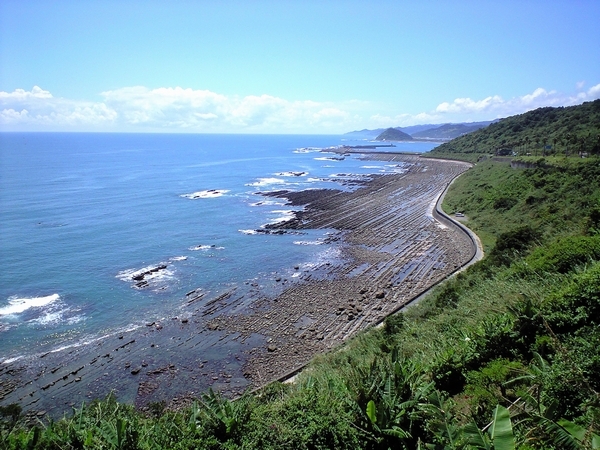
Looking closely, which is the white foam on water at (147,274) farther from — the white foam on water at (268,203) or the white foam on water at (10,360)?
the white foam on water at (268,203)

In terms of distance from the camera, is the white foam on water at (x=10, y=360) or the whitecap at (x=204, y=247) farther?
the whitecap at (x=204, y=247)

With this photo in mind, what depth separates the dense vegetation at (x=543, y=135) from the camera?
203ft

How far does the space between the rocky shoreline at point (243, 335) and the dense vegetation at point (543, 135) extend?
125 feet

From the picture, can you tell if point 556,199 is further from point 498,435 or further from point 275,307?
point 498,435

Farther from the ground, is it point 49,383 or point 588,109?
point 588,109

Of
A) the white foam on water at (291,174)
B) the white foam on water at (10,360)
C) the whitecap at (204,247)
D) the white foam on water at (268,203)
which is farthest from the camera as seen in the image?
the white foam on water at (291,174)

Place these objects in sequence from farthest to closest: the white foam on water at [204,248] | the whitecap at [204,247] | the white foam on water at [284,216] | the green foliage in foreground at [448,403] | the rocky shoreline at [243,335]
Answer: the white foam on water at [284,216], the whitecap at [204,247], the white foam on water at [204,248], the rocky shoreline at [243,335], the green foliage in foreground at [448,403]

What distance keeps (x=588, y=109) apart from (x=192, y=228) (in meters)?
98.2


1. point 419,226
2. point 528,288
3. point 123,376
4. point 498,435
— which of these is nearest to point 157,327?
point 123,376

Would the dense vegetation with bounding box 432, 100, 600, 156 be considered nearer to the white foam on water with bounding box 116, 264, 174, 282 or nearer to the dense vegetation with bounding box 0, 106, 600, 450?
the dense vegetation with bounding box 0, 106, 600, 450

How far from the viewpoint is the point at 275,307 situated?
2531 centimetres

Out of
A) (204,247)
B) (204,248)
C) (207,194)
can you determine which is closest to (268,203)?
(207,194)

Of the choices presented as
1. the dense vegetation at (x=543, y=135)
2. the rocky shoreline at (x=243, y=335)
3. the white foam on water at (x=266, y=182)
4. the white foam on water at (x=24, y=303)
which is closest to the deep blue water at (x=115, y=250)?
the white foam on water at (x=24, y=303)

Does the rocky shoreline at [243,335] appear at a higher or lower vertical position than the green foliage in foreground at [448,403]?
lower
